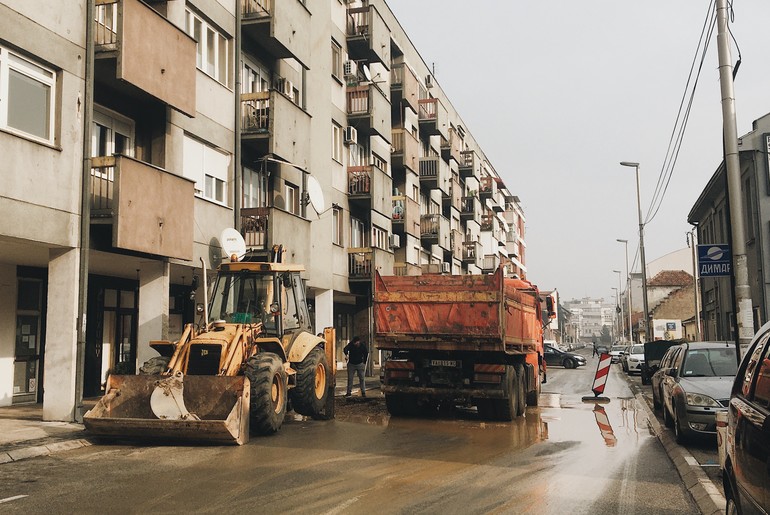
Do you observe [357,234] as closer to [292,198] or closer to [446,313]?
[292,198]

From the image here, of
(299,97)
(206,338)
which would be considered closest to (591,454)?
(206,338)

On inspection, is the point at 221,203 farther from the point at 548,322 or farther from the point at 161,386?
the point at 548,322

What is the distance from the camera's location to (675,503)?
294 inches

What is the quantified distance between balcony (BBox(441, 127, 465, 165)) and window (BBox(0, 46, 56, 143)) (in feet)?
123

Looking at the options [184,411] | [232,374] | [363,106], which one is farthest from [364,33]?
[184,411]

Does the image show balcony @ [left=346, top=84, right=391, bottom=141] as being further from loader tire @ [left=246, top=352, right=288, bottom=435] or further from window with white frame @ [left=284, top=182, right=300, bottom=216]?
loader tire @ [left=246, top=352, right=288, bottom=435]

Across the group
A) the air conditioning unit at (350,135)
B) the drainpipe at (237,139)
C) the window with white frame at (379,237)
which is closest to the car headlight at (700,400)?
the drainpipe at (237,139)

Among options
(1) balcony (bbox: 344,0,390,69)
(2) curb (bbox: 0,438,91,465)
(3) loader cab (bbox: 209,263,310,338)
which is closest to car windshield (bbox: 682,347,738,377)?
(3) loader cab (bbox: 209,263,310,338)

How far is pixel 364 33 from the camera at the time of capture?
3098cm

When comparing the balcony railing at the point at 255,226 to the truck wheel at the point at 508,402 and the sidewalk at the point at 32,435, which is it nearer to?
the sidewalk at the point at 32,435

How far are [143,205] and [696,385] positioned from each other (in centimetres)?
999

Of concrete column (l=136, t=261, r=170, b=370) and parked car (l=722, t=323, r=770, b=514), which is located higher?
concrete column (l=136, t=261, r=170, b=370)

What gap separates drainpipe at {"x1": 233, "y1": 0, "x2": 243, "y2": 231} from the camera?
1922 centimetres

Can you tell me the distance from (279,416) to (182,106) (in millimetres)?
7371
